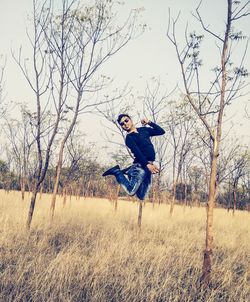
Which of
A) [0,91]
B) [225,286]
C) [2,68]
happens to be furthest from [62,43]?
[225,286]

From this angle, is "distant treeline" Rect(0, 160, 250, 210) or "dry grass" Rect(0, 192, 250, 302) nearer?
"dry grass" Rect(0, 192, 250, 302)

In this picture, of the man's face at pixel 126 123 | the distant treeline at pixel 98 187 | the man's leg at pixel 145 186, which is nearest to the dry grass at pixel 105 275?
the man's leg at pixel 145 186

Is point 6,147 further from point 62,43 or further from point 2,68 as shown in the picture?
point 62,43

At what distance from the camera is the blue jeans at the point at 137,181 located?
3.06 metres

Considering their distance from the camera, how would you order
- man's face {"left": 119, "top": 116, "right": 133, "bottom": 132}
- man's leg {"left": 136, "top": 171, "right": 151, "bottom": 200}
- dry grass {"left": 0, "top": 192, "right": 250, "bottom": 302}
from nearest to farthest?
1. man's face {"left": 119, "top": 116, "right": 133, "bottom": 132}
2. man's leg {"left": 136, "top": 171, "right": 151, "bottom": 200}
3. dry grass {"left": 0, "top": 192, "right": 250, "bottom": 302}

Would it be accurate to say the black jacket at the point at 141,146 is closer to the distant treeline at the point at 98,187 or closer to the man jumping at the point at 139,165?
the man jumping at the point at 139,165

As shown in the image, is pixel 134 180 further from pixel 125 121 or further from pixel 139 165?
pixel 125 121

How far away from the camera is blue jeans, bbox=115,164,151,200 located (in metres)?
3.06

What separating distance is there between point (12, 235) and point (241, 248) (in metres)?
5.05

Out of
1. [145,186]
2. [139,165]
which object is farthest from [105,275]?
[139,165]

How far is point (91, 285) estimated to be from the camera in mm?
3826

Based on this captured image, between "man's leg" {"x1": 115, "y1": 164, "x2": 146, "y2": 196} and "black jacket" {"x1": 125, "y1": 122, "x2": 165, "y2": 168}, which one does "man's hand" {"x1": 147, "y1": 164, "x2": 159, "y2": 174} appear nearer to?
"black jacket" {"x1": 125, "y1": 122, "x2": 165, "y2": 168}

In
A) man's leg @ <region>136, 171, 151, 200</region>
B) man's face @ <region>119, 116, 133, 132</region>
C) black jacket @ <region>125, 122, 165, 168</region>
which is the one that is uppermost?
man's face @ <region>119, 116, 133, 132</region>

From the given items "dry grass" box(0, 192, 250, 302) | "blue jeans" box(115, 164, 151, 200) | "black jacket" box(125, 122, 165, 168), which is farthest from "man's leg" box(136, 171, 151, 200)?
"dry grass" box(0, 192, 250, 302)
